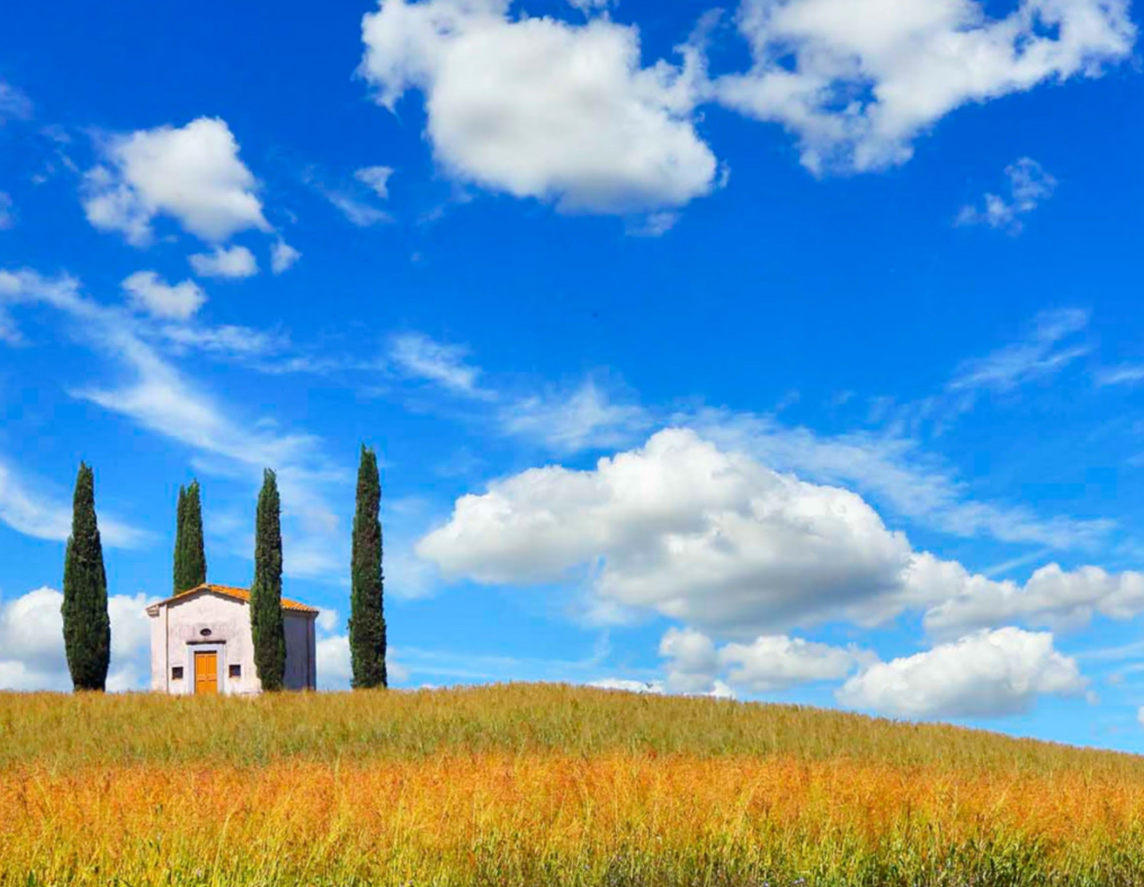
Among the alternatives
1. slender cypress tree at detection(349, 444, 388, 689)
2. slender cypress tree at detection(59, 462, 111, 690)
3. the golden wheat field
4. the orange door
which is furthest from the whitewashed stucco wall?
the golden wheat field

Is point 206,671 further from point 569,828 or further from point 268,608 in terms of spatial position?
point 569,828

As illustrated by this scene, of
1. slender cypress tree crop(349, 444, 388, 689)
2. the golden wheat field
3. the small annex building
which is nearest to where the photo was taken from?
the golden wheat field

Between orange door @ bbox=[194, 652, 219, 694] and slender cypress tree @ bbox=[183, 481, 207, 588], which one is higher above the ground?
slender cypress tree @ bbox=[183, 481, 207, 588]

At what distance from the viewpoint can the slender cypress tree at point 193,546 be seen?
144ft

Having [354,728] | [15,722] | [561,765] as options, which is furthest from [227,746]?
[561,765]

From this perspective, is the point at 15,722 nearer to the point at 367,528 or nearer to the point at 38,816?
the point at 367,528

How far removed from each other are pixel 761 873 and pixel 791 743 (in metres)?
12.9

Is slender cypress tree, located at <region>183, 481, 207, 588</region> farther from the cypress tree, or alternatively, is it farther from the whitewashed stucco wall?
the whitewashed stucco wall

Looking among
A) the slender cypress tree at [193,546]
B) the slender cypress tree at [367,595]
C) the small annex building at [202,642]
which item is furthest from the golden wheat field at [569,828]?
the slender cypress tree at [193,546]

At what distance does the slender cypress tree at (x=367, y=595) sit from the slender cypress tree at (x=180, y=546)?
37.4ft

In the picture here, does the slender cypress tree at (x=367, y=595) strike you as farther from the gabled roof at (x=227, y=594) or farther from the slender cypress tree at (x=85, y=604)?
the slender cypress tree at (x=85, y=604)

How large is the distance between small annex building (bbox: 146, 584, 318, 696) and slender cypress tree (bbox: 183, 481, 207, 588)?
6.12m

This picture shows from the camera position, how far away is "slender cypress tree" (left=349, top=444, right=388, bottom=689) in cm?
3538

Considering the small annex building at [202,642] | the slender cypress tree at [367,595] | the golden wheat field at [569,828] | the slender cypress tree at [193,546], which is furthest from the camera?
the slender cypress tree at [193,546]
